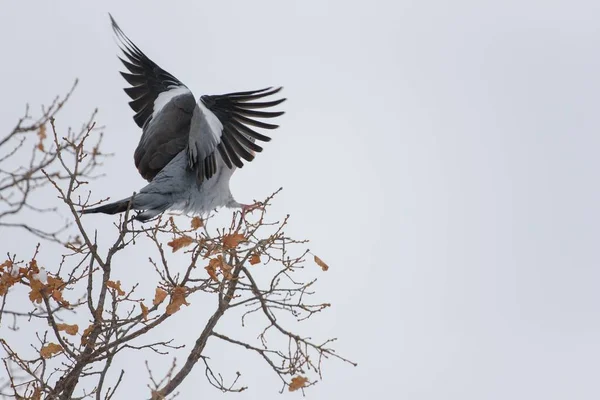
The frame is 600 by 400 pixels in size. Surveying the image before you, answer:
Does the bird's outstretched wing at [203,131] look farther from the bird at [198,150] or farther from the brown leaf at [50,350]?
the brown leaf at [50,350]

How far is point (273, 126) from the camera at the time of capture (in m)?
7.03

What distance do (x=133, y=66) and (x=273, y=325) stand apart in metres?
5.13

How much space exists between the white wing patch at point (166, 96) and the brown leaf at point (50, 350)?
424 centimetres

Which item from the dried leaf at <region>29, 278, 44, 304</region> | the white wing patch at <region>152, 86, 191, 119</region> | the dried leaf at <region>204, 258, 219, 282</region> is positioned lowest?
the dried leaf at <region>29, 278, 44, 304</region>

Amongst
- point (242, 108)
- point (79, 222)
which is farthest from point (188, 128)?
point (79, 222)

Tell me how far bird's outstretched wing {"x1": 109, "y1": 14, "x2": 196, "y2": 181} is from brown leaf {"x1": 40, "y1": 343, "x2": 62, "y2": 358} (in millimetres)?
3220

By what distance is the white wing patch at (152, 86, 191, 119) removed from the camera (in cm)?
863

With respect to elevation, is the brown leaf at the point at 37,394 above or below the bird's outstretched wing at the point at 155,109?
below

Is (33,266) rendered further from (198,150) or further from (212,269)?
(198,150)

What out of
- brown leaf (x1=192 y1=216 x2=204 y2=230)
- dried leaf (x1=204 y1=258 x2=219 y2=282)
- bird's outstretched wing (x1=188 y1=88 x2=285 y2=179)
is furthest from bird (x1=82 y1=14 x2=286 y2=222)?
dried leaf (x1=204 y1=258 x2=219 y2=282)

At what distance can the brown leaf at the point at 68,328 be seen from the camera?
455 cm

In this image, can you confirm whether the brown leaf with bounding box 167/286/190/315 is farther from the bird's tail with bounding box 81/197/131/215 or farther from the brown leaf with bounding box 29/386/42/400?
the bird's tail with bounding box 81/197/131/215

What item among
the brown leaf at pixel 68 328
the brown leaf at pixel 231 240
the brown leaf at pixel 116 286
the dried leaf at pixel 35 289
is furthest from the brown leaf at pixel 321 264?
the dried leaf at pixel 35 289

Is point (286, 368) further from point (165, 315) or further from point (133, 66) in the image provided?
point (133, 66)
